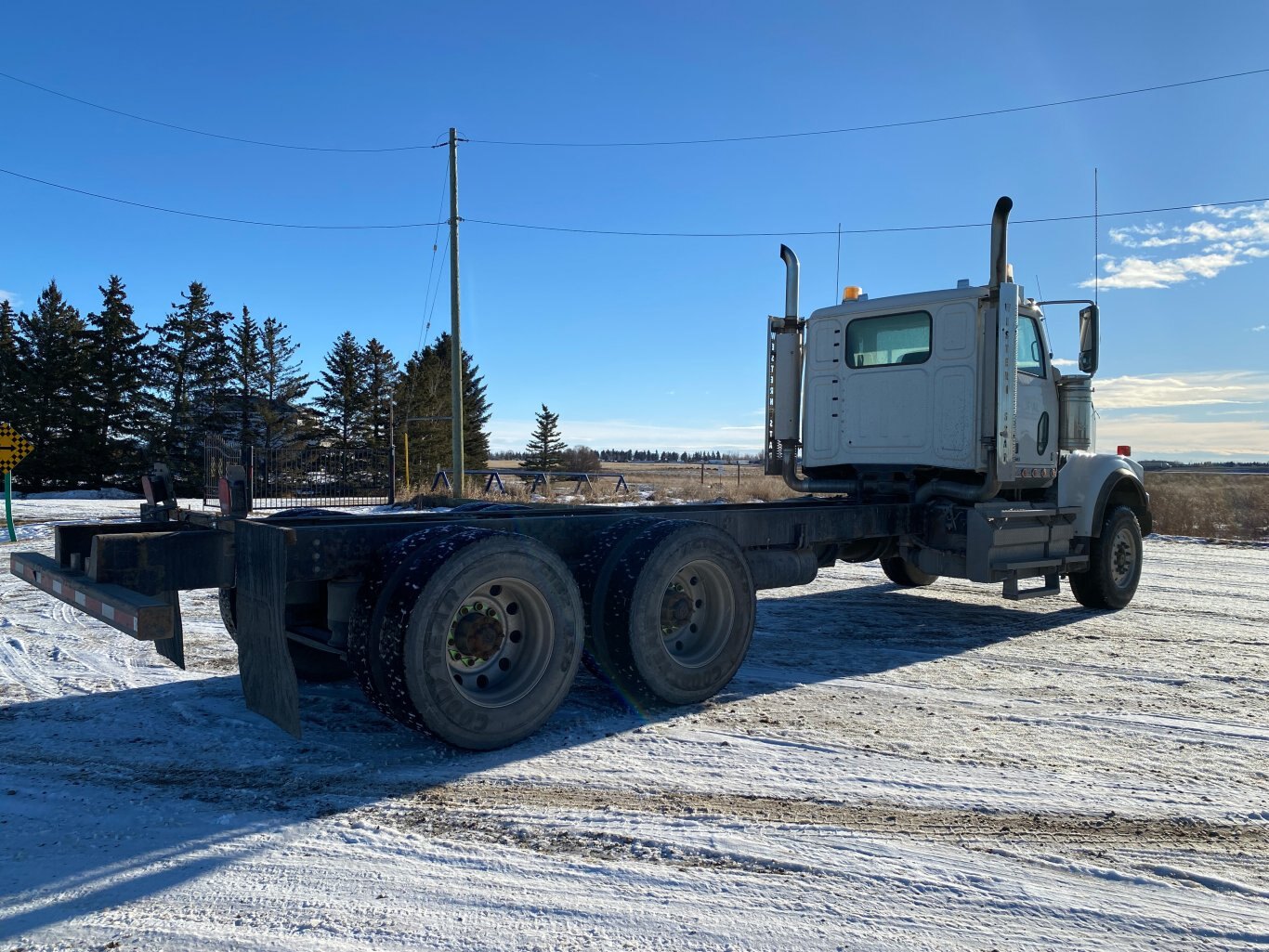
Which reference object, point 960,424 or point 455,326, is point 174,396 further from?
point 960,424

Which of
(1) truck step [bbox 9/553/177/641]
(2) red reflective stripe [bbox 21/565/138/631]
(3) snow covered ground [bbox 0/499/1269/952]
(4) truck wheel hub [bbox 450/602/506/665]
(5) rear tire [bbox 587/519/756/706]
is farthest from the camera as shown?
(5) rear tire [bbox 587/519/756/706]

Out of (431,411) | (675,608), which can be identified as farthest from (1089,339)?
(431,411)

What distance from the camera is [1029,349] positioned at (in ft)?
25.2

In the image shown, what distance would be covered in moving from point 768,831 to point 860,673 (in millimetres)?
2786

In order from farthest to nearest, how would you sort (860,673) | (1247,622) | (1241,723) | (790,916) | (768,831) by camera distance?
(1247,622) → (860,673) → (1241,723) → (768,831) → (790,916)

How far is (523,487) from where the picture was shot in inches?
1113

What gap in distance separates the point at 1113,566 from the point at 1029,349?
2500 mm

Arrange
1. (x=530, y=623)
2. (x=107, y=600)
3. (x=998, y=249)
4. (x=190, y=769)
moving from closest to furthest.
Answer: (x=107, y=600), (x=190, y=769), (x=530, y=623), (x=998, y=249)

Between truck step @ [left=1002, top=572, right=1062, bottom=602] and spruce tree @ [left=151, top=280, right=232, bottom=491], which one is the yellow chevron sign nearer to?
truck step @ [left=1002, top=572, right=1062, bottom=602]

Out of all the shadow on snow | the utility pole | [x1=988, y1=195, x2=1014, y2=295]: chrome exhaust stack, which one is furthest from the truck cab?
the utility pole

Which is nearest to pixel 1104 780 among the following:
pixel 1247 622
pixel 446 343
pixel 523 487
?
pixel 1247 622

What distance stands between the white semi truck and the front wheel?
0.08 feet

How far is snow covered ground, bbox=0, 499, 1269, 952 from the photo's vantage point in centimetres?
271

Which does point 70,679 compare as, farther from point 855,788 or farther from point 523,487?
point 523,487
